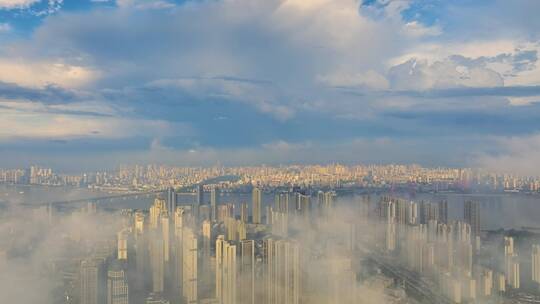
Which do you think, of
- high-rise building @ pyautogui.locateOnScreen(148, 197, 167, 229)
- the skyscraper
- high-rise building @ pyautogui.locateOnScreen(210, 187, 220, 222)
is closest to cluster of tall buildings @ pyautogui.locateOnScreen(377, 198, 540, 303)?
the skyscraper

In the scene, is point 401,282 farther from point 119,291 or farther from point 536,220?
point 536,220

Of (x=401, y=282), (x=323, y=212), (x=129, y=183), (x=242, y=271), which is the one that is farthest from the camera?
(x=323, y=212)

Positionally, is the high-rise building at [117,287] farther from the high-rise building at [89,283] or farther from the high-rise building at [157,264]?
the high-rise building at [157,264]

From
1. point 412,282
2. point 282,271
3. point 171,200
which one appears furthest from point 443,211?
point 171,200

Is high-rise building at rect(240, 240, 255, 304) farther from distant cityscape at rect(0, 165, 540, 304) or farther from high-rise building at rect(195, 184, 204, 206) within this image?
high-rise building at rect(195, 184, 204, 206)

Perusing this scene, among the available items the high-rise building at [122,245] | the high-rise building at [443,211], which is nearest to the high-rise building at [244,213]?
the high-rise building at [122,245]

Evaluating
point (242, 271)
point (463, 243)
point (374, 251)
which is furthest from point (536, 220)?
point (242, 271)
